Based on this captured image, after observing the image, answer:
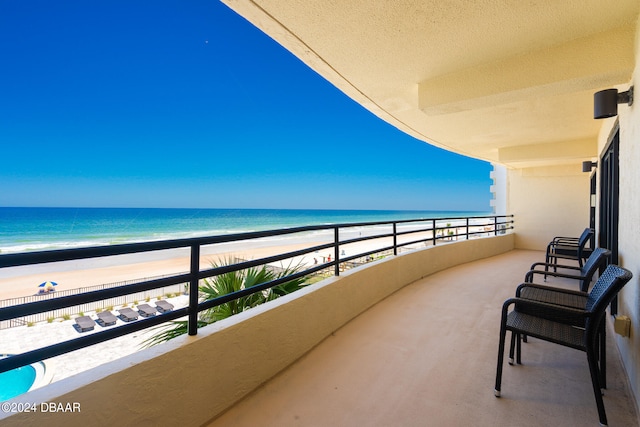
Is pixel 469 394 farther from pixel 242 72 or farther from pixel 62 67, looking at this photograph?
pixel 62 67

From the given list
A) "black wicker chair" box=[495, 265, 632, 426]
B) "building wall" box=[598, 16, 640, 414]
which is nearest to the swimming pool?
"black wicker chair" box=[495, 265, 632, 426]

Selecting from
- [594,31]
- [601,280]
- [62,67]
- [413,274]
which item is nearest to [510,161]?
[413,274]

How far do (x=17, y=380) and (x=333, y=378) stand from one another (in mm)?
5563

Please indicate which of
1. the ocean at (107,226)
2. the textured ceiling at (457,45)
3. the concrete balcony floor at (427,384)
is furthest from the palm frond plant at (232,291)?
the ocean at (107,226)

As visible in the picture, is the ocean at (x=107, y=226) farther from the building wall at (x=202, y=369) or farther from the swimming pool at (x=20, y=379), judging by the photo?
the building wall at (x=202, y=369)

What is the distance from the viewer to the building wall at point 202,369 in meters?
1.03

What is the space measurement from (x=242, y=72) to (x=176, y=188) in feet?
54.1

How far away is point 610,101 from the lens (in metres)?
1.97

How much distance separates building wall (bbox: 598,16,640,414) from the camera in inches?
63.4

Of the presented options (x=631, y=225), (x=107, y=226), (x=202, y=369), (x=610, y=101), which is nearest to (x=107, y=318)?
(x=202, y=369)

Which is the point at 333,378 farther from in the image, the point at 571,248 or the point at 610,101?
the point at 571,248

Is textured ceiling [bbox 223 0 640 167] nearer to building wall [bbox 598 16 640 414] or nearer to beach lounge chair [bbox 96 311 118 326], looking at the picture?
building wall [bbox 598 16 640 414]

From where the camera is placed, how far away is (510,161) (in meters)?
5.77

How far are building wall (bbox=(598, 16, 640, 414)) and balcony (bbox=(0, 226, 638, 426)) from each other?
200mm
